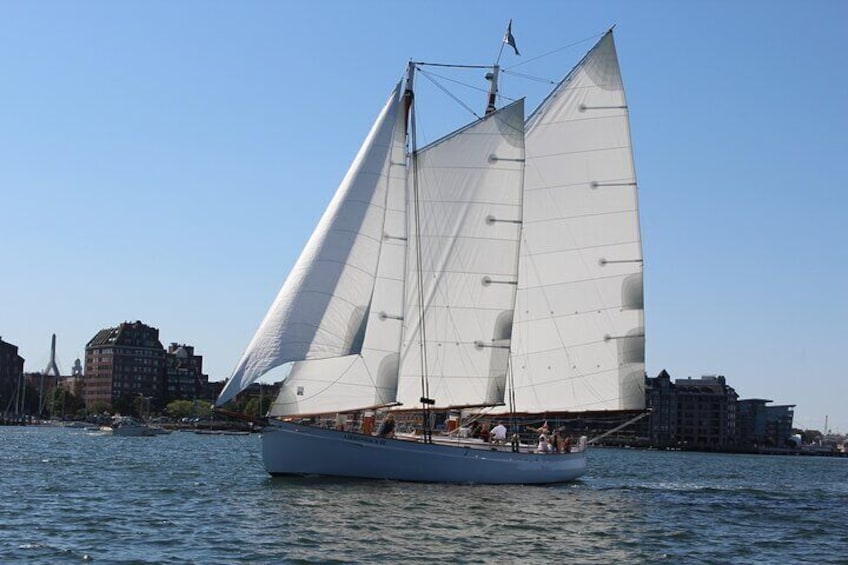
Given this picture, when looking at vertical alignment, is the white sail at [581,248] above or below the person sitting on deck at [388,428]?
above

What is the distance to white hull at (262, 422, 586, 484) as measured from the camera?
5169 centimetres

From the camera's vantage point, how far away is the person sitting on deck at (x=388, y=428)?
53.3m

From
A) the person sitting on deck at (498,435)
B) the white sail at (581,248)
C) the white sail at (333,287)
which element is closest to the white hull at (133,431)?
the white sail at (581,248)

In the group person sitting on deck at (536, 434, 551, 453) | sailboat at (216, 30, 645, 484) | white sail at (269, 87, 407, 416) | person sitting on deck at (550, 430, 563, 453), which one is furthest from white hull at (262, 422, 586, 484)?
person sitting on deck at (550, 430, 563, 453)

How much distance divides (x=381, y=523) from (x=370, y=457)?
1344 centimetres

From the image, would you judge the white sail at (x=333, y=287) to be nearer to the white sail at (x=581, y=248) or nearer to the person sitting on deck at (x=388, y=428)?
the person sitting on deck at (x=388, y=428)

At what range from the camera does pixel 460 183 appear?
189ft

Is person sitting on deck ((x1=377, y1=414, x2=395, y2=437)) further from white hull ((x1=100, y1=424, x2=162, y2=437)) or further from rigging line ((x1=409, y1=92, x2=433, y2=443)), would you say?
white hull ((x1=100, y1=424, x2=162, y2=437))

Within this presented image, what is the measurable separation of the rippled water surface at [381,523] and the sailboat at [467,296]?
2.03 m

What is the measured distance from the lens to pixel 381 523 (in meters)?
38.9

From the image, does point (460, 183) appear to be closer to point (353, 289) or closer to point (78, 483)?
point (353, 289)

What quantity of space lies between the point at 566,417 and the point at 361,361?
16.0 m

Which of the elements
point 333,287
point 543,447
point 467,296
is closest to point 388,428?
point 333,287

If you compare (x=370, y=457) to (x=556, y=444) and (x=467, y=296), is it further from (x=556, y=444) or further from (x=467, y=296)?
(x=556, y=444)
